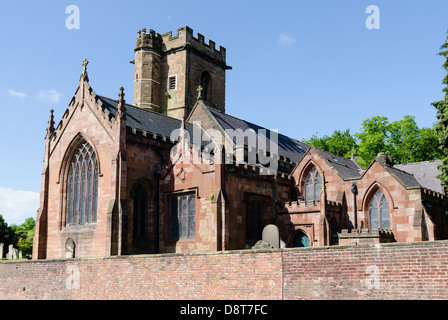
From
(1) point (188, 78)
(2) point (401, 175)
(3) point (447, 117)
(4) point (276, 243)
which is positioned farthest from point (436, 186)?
(1) point (188, 78)

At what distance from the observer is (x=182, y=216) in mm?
27703

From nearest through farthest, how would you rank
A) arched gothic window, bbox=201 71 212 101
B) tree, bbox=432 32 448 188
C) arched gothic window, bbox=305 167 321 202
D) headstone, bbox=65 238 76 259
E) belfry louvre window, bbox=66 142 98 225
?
tree, bbox=432 32 448 188, headstone, bbox=65 238 76 259, belfry louvre window, bbox=66 142 98 225, arched gothic window, bbox=305 167 321 202, arched gothic window, bbox=201 71 212 101

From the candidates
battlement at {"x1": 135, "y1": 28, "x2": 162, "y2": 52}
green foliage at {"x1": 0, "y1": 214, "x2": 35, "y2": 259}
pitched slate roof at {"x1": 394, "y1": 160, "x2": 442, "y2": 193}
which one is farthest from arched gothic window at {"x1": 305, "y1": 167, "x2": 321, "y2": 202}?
green foliage at {"x1": 0, "y1": 214, "x2": 35, "y2": 259}

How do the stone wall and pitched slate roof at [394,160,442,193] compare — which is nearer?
the stone wall

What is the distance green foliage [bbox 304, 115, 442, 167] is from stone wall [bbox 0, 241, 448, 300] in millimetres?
39639

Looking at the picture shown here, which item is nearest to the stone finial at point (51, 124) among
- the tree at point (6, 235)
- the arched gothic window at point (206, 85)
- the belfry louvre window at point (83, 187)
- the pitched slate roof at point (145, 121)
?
the belfry louvre window at point (83, 187)

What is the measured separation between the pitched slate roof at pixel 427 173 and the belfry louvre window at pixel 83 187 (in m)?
20.9

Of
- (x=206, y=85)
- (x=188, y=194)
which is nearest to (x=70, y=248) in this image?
(x=188, y=194)

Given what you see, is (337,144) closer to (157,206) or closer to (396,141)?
(396,141)

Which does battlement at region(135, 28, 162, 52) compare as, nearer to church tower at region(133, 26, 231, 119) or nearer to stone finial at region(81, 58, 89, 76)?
church tower at region(133, 26, 231, 119)

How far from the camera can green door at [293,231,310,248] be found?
29.3 metres

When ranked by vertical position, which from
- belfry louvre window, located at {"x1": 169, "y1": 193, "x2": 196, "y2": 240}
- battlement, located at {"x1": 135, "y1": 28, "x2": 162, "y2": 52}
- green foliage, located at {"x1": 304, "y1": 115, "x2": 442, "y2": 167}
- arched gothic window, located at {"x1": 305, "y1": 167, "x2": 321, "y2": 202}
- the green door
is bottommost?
the green door

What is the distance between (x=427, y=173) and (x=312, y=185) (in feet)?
31.6
